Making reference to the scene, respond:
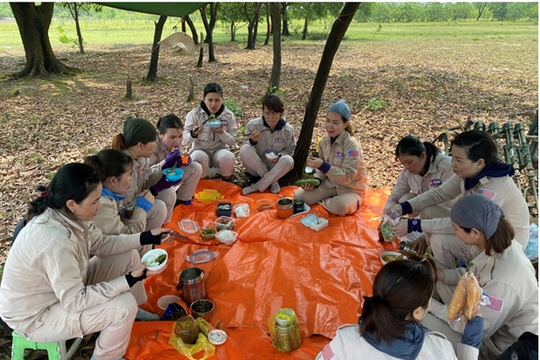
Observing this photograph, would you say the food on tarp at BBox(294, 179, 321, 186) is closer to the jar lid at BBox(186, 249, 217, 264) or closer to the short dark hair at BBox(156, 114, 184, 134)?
the jar lid at BBox(186, 249, 217, 264)

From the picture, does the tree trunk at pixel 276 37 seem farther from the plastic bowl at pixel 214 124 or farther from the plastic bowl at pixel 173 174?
the plastic bowl at pixel 173 174

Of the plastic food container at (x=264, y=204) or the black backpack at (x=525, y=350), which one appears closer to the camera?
the black backpack at (x=525, y=350)

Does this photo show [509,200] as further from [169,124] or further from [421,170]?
[169,124]

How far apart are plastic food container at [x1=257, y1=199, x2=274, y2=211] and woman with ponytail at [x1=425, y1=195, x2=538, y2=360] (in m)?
2.29

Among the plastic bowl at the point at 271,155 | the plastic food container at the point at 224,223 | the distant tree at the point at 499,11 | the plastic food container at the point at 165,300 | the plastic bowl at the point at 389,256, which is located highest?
the distant tree at the point at 499,11

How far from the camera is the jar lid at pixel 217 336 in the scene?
2.46 metres

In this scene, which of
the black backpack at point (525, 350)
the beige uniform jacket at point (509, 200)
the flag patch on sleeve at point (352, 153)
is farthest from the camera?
the flag patch on sleeve at point (352, 153)

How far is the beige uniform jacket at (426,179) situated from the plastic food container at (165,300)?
2.17m

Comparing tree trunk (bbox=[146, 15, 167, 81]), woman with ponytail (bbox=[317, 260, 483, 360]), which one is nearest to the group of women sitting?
woman with ponytail (bbox=[317, 260, 483, 360])

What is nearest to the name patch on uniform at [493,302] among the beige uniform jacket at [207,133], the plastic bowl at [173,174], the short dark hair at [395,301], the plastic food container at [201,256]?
the short dark hair at [395,301]

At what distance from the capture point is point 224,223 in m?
3.88

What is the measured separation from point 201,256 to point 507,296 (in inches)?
92.5

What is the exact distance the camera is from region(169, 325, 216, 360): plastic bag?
2342mm

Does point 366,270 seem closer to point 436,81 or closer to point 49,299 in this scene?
point 49,299
